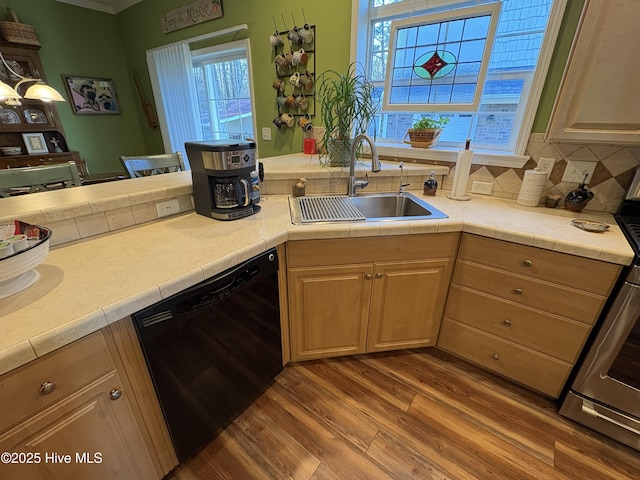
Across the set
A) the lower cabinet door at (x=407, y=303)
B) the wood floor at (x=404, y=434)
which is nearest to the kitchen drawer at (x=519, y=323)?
the lower cabinet door at (x=407, y=303)

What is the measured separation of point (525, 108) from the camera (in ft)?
5.24

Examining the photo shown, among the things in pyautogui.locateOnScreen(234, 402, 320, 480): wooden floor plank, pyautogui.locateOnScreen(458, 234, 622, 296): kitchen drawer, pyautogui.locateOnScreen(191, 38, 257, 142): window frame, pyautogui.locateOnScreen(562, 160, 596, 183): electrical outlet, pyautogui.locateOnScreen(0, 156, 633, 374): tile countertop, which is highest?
pyautogui.locateOnScreen(191, 38, 257, 142): window frame

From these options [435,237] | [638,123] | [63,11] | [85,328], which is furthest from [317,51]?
[63,11]

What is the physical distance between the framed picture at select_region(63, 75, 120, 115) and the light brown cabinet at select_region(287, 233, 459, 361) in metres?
4.14

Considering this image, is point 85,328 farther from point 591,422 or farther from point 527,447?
point 591,422

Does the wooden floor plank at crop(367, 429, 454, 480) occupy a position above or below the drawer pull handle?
below

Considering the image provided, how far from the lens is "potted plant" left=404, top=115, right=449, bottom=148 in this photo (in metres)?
1.90

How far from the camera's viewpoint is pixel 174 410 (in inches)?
38.4

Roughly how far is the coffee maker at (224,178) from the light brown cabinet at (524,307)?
111cm

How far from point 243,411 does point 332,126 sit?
68.1 inches

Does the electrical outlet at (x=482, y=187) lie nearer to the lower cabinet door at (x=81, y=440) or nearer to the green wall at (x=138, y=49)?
the green wall at (x=138, y=49)

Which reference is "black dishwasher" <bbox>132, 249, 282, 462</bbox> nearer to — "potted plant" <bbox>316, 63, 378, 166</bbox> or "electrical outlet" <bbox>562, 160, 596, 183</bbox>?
"potted plant" <bbox>316, 63, 378, 166</bbox>

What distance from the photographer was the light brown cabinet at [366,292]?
4.39ft

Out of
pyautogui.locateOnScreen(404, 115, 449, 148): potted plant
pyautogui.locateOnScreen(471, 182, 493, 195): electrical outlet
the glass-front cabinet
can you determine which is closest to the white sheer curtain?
the glass-front cabinet
